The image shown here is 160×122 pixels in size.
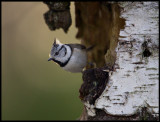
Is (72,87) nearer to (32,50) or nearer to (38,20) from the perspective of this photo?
(32,50)

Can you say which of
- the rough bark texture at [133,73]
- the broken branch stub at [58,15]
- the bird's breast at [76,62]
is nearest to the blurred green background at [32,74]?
the bird's breast at [76,62]

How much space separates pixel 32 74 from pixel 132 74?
2.41 meters

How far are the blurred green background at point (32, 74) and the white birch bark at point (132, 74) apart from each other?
175 centimetres

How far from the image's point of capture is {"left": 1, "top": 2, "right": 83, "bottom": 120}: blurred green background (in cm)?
355

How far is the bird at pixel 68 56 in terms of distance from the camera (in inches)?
107

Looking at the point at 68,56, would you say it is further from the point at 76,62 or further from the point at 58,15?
the point at 58,15

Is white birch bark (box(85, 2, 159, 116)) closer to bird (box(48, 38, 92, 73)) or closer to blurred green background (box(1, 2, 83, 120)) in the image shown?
bird (box(48, 38, 92, 73))

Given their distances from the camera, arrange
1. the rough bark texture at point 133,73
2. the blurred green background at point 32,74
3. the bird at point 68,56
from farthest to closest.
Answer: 1. the blurred green background at point 32,74
2. the bird at point 68,56
3. the rough bark texture at point 133,73

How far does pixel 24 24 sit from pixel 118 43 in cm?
243

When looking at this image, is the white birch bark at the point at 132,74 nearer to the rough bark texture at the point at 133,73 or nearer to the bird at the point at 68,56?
the rough bark texture at the point at 133,73

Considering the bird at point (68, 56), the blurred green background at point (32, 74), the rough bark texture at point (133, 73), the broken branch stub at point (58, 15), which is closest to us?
the rough bark texture at point (133, 73)

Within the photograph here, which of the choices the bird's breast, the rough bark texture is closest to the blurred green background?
the bird's breast

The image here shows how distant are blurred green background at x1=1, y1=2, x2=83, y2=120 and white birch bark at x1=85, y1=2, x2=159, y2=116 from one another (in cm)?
175

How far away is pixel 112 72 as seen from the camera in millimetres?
1818
